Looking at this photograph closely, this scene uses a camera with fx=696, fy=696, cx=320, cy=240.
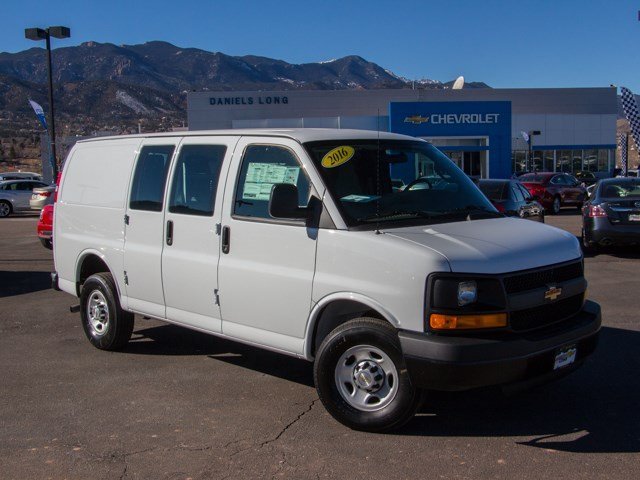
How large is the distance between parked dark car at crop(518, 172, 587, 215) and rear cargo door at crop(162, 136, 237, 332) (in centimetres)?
2086

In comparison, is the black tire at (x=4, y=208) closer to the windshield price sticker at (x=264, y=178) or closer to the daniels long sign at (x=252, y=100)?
the windshield price sticker at (x=264, y=178)

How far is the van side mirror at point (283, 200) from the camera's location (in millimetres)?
4885

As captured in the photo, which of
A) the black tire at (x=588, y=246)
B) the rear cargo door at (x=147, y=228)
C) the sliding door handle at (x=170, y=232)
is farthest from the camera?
the black tire at (x=588, y=246)

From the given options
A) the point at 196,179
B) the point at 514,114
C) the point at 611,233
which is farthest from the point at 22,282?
the point at 514,114

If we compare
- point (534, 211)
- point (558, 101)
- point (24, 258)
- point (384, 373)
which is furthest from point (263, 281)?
point (558, 101)

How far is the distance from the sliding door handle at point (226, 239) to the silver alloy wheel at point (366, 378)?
4.46 ft

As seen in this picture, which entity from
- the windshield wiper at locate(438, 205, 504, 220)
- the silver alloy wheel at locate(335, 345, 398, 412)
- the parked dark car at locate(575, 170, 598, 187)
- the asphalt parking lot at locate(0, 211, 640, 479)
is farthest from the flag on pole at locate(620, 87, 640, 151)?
the silver alloy wheel at locate(335, 345, 398, 412)

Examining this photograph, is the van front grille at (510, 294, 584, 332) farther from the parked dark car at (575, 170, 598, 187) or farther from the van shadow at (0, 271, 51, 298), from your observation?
the parked dark car at (575, 170, 598, 187)

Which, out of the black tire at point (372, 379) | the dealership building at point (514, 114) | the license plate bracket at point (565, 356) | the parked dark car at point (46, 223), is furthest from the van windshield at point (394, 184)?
the dealership building at point (514, 114)

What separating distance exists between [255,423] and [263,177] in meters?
1.86

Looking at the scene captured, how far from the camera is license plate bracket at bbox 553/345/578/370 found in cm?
462

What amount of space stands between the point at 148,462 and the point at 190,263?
6.08ft

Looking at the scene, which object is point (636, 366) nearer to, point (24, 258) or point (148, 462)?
point (148, 462)

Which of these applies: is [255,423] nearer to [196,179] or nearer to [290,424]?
[290,424]
